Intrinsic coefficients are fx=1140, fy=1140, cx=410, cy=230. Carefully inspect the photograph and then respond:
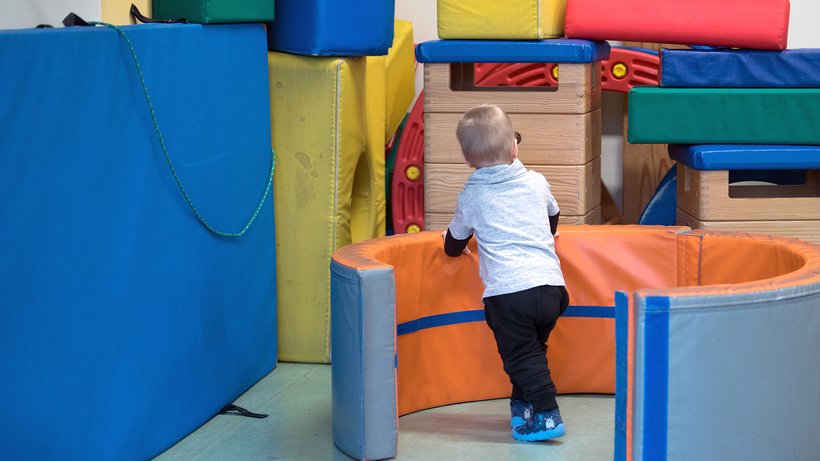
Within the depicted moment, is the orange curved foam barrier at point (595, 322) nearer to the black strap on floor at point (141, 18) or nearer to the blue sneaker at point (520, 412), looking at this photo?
the blue sneaker at point (520, 412)

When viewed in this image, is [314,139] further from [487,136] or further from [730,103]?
[730,103]

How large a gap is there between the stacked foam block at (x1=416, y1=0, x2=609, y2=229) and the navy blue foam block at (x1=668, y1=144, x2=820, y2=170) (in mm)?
448

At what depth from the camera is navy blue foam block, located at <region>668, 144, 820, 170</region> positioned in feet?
12.9

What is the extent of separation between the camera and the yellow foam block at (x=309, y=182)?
409cm

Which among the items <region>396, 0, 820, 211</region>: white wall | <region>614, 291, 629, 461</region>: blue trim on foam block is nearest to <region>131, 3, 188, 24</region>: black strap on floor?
<region>614, 291, 629, 461</region>: blue trim on foam block

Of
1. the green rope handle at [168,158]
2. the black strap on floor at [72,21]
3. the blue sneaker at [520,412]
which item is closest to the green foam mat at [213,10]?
the green rope handle at [168,158]

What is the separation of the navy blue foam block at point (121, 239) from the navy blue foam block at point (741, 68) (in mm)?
1505

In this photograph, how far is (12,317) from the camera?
2625 millimetres

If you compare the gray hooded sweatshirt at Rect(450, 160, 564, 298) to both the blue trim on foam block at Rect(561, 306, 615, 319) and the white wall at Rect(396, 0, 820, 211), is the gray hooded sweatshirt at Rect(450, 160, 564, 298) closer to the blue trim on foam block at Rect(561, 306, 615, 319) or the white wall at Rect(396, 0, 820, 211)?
the blue trim on foam block at Rect(561, 306, 615, 319)

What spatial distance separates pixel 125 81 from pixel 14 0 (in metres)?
0.35

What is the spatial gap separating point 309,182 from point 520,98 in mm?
829

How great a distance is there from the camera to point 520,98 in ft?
13.7

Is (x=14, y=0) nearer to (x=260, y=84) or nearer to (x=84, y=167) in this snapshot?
(x=84, y=167)

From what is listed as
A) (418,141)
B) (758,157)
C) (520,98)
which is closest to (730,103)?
(758,157)
